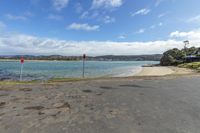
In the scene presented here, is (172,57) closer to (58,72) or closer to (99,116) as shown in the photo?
(58,72)

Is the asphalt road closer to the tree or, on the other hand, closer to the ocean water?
the ocean water

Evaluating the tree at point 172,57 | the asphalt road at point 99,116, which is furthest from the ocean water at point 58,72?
the tree at point 172,57

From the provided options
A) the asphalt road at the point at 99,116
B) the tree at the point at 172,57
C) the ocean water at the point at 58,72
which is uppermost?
the tree at the point at 172,57

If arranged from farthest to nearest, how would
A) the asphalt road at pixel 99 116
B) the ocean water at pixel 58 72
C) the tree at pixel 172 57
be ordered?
1. the tree at pixel 172 57
2. the ocean water at pixel 58 72
3. the asphalt road at pixel 99 116

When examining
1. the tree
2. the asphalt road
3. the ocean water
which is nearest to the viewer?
the asphalt road

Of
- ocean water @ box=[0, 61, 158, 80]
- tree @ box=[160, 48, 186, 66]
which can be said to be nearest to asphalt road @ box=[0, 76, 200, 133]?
ocean water @ box=[0, 61, 158, 80]

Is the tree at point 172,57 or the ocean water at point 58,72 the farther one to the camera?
the tree at point 172,57

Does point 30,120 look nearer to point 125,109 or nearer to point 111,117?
point 111,117

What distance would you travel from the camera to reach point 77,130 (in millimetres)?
4949

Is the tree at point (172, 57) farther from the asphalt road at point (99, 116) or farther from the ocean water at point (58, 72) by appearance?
the asphalt road at point (99, 116)

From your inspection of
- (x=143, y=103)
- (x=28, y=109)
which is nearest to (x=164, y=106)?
(x=143, y=103)

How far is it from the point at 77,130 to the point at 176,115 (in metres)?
3.48

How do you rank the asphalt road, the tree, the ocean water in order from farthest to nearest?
the tree, the ocean water, the asphalt road

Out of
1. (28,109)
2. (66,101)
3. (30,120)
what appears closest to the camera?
(30,120)
